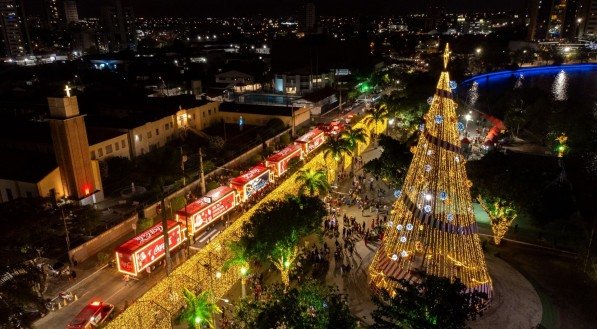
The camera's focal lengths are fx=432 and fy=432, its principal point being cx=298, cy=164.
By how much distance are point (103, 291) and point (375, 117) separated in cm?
3153

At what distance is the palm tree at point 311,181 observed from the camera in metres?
30.1

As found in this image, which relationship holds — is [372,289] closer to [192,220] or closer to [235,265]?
[235,265]

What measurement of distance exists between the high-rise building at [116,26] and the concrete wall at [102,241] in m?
174

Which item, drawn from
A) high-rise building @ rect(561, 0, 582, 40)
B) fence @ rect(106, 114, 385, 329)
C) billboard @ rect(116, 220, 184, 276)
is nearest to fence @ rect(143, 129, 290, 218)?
billboard @ rect(116, 220, 184, 276)

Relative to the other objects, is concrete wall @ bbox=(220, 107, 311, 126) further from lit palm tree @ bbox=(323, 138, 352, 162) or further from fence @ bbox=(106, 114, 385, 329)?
fence @ bbox=(106, 114, 385, 329)

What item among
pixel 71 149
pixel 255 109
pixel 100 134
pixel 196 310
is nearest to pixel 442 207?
pixel 196 310

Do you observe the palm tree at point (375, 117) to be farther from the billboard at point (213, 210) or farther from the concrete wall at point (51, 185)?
the concrete wall at point (51, 185)

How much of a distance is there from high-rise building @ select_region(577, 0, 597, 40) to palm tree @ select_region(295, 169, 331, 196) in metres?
168

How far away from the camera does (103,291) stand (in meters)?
21.2

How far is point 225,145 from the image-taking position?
151ft

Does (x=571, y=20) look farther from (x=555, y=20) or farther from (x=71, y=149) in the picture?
(x=71, y=149)

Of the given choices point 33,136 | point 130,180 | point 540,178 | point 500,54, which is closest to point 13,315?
point 130,180

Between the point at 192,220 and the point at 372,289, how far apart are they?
10460 mm

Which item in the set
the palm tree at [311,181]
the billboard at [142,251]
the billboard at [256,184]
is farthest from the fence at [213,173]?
the palm tree at [311,181]
